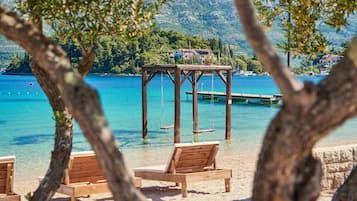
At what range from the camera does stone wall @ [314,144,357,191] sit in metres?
7.64

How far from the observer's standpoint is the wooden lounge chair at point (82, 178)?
768cm

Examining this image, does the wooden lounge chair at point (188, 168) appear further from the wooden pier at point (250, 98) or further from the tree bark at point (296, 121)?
the wooden pier at point (250, 98)

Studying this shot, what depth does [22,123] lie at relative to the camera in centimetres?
2994

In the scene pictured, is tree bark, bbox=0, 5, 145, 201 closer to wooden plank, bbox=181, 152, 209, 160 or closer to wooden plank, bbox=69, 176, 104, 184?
wooden plank, bbox=69, 176, 104, 184

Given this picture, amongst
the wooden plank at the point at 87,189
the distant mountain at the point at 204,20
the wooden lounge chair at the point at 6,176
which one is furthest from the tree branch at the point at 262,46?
the distant mountain at the point at 204,20

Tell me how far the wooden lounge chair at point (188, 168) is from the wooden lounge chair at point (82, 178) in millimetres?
524

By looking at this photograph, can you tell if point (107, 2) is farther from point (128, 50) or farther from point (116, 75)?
point (116, 75)

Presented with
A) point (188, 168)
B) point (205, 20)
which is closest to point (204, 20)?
point (205, 20)

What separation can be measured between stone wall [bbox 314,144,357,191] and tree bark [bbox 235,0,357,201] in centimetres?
540

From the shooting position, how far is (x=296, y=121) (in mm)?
2154

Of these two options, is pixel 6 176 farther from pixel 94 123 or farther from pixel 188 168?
pixel 94 123

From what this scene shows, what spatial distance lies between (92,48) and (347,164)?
466 cm

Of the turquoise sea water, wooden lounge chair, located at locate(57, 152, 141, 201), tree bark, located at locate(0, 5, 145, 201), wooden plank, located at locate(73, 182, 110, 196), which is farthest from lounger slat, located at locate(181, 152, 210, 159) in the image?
the turquoise sea water

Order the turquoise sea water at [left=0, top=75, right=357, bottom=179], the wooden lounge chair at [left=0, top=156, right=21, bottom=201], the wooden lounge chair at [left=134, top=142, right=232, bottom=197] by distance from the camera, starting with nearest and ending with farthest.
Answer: the wooden lounge chair at [left=0, top=156, right=21, bottom=201] → the wooden lounge chair at [left=134, top=142, right=232, bottom=197] → the turquoise sea water at [left=0, top=75, right=357, bottom=179]
